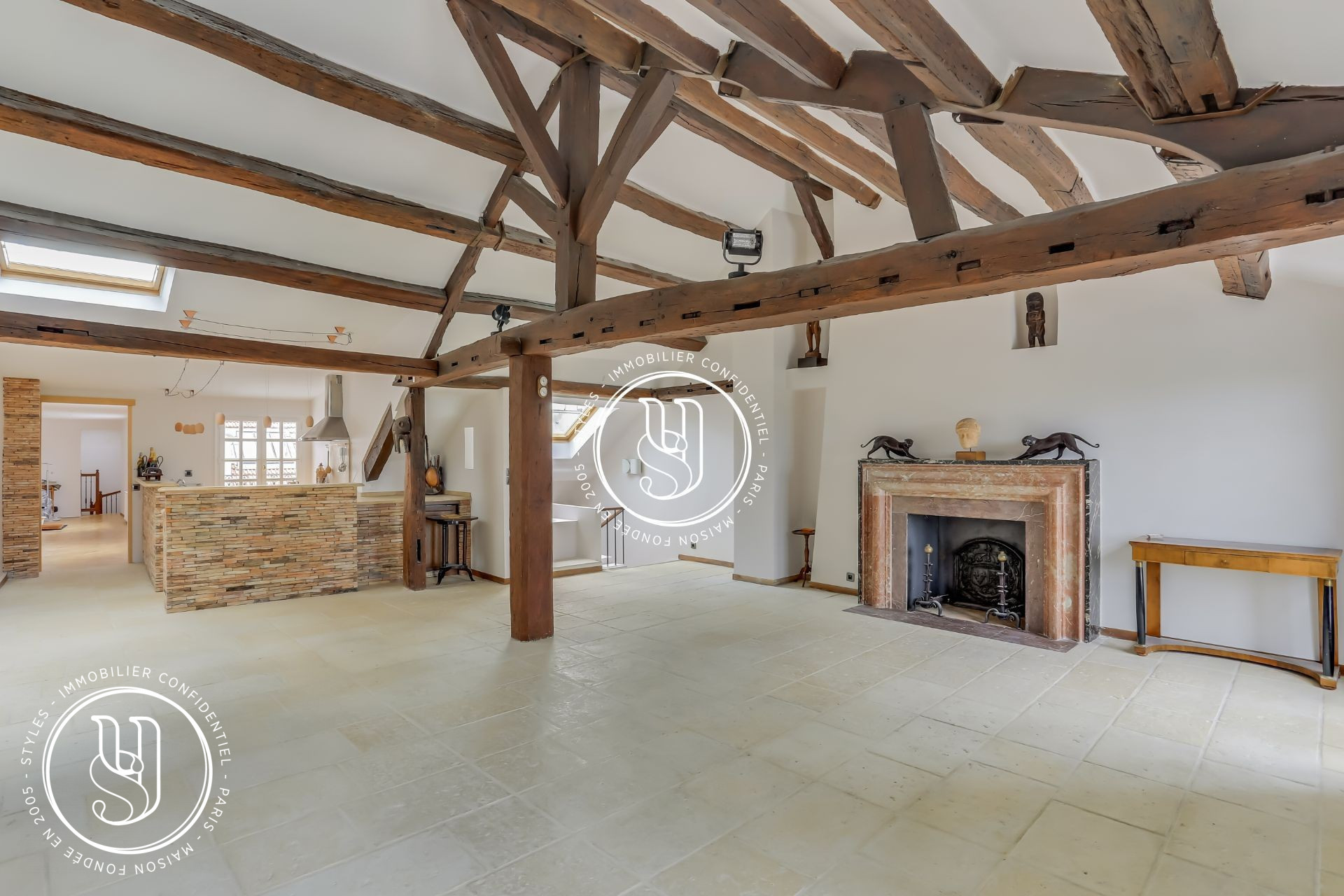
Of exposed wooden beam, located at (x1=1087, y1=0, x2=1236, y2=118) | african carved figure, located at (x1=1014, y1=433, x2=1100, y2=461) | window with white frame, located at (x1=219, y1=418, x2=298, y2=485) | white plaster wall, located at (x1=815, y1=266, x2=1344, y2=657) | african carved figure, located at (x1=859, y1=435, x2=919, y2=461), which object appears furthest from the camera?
window with white frame, located at (x1=219, y1=418, x2=298, y2=485)

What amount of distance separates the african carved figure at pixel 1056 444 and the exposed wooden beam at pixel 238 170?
455 centimetres

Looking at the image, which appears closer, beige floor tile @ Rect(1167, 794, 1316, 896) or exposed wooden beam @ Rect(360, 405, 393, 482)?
beige floor tile @ Rect(1167, 794, 1316, 896)

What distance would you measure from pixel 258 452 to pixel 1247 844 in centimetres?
1257

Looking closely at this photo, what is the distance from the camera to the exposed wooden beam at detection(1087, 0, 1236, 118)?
168 centimetres

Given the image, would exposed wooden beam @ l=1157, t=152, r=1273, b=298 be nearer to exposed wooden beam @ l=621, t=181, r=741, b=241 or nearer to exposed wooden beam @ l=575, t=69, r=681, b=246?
exposed wooden beam @ l=575, t=69, r=681, b=246

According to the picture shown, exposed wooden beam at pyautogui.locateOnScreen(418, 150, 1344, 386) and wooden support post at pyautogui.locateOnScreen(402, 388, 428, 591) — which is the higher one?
exposed wooden beam at pyautogui.locateOnScreen(418, 150, 1344, 386)

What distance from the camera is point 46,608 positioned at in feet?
20.0

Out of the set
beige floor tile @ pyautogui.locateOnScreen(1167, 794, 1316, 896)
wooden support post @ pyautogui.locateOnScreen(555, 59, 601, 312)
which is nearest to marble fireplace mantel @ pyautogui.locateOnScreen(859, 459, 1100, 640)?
beige floor tile @ pyautogui.locateOnScreen(1167, 794, 1316, 896)

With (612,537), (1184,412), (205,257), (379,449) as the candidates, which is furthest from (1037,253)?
(379,449)

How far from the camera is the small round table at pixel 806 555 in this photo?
715cm

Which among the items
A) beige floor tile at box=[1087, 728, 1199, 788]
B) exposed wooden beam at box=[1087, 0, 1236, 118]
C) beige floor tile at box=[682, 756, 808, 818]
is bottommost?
beige floor tile at box=[1087, 728, 1199, 788]

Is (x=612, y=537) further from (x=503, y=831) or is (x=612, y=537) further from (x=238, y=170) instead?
(x=503, y=831)

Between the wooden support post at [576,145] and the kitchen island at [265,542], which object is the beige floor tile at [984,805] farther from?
the kitchen island at [265,542]

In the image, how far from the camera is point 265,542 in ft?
21.7
